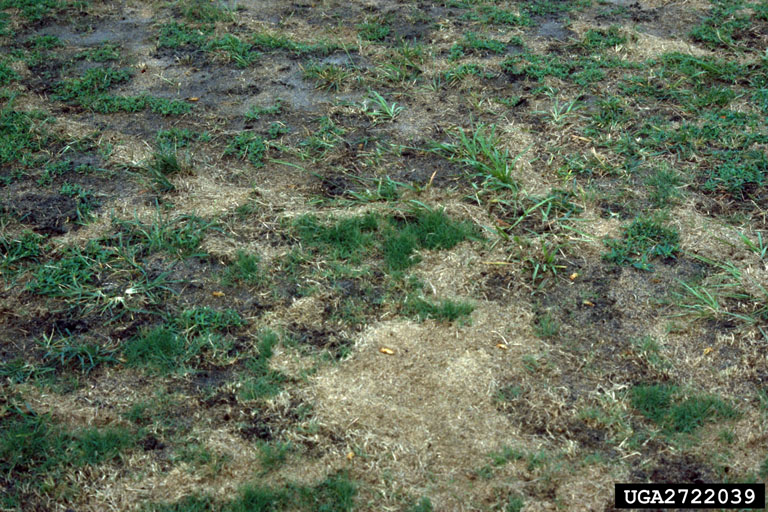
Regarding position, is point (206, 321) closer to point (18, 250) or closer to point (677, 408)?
point (18, 250)

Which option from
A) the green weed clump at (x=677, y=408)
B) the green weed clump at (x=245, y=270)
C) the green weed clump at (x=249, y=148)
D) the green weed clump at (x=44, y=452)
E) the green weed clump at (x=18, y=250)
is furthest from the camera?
the green weed clump at (x=249, y=148)

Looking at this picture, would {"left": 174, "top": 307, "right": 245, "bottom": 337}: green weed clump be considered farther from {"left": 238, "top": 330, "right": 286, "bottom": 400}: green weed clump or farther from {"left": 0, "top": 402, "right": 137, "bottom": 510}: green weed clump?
{"left": 0, "top": 402, "right": 137, "bottom": 510}: green weed clump

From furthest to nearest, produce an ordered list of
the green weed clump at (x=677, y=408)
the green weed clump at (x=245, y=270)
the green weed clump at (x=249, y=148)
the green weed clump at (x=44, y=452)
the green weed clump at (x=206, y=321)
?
the green weed clump at (x=249, y=148) < the green weed clump at (x=245, y=270) < the green weed clump at (x=206, y=321) < the green weed clump at (x=677, y=408) < the green weed clump at (x=44, y=452)

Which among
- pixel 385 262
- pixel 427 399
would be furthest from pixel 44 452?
pixel 385 262

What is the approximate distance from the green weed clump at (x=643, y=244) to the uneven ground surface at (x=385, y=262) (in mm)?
11

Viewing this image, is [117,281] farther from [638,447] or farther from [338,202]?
[638,447]

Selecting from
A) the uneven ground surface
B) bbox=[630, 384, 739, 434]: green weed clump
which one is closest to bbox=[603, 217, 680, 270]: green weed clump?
the uneven ground surface

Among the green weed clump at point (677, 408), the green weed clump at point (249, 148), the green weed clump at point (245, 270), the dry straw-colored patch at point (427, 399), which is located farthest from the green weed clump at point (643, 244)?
the green weed clump at point (249, 148)

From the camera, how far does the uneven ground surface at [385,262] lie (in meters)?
2.89

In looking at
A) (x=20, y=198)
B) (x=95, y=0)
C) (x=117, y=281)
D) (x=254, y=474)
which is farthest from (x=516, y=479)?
(x=95, y=0)

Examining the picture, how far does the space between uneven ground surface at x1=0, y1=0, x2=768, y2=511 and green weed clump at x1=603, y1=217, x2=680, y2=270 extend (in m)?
0.01

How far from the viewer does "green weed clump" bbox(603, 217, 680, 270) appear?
372 centimetres

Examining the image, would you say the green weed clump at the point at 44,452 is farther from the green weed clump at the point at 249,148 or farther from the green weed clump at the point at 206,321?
the green weed clump at the point at 249,148

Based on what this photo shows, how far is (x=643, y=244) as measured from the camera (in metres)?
3.79
